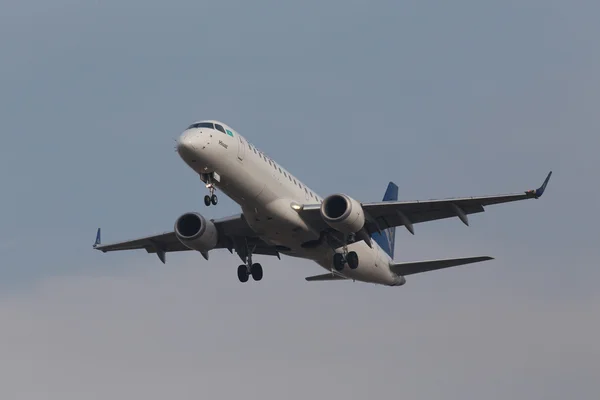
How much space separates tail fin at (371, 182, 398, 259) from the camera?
55669 mm

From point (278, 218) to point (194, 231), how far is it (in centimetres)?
470

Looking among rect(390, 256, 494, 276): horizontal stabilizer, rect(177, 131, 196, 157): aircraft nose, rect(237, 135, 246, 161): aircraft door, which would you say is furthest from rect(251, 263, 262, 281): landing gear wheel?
rect(177, 131, 196, 157): aircraft nose

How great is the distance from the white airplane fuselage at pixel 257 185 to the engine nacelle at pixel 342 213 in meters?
1.39

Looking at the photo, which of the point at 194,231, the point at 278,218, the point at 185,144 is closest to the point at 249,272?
the point at 194,231

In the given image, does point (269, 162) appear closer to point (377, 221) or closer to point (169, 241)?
point (377, 221)

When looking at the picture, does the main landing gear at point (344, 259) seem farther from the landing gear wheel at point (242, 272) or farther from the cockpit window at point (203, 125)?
the cockpit window at point (203, 125)

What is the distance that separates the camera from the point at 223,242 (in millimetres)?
51219

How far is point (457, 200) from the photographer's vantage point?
153ft

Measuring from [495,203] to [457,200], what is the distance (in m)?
1.53

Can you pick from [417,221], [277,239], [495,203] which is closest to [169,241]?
[277,239]

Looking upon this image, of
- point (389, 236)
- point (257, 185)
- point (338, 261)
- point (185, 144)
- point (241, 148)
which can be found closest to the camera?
point (185, 144)

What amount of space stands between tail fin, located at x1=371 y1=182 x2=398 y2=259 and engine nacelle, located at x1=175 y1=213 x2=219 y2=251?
28.4 feet

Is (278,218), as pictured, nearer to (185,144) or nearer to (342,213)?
(342,213)

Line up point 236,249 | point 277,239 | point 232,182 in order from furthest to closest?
point 236,249 → point 277,239 → point 232,182
